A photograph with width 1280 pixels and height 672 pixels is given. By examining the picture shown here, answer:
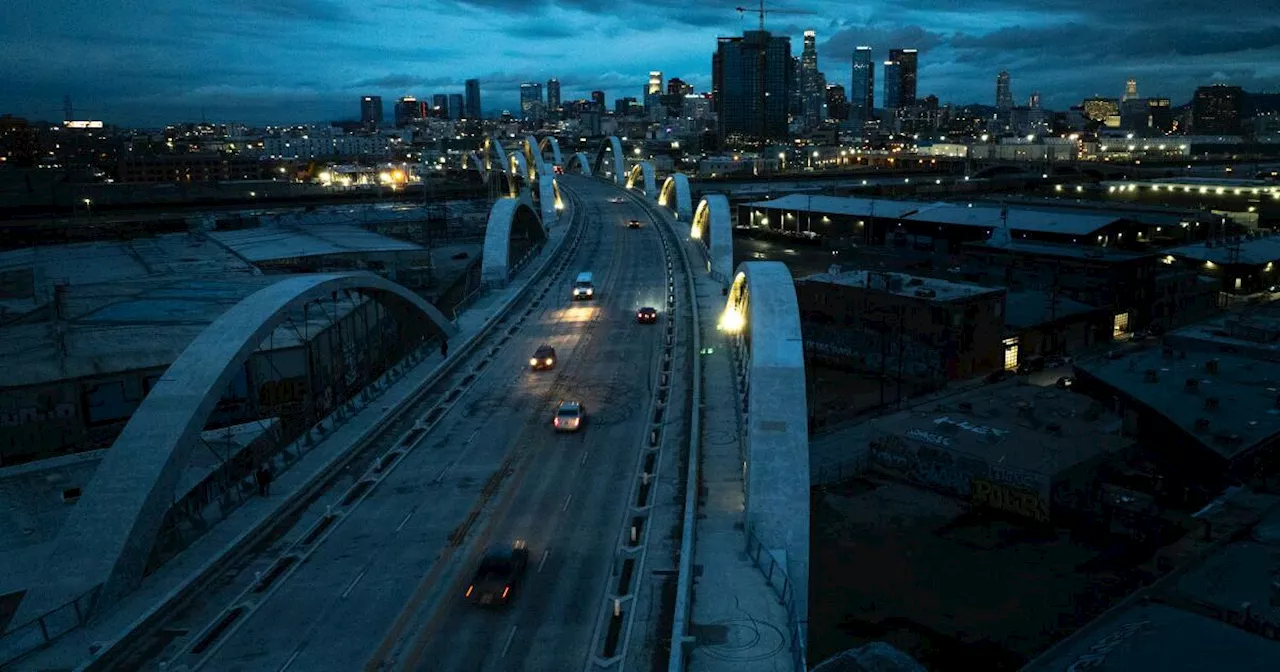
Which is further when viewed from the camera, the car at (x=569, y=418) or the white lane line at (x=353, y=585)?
the car at (x=569, y=418)

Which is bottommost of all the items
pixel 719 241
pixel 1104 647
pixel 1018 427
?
pixel 1104 647

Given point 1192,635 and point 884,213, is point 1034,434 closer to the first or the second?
point 1192,635

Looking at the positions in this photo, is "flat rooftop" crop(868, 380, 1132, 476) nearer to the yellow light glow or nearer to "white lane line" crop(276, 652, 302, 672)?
the yellow light glow

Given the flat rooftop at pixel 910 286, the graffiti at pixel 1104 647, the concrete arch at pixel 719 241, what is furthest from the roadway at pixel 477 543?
the flat rooftop at pixel 910 286

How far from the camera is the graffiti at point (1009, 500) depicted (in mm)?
31359

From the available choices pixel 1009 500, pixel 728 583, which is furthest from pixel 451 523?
pixel 1009 500

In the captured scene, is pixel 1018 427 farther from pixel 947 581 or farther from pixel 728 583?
pixel 728 583

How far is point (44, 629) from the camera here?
54.4ft

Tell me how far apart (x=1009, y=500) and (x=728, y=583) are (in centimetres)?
1722

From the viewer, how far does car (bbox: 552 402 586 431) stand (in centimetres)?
2850

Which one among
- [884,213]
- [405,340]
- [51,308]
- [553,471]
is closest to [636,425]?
[553,471]

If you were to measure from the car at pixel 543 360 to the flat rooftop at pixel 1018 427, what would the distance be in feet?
42.5

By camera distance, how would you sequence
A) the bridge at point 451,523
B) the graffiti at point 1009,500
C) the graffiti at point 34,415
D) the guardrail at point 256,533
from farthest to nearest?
the graffiti at point 1009,500, the graffiti at point 34,415, the bridge at point 451,523, the guardrail at point 256,533

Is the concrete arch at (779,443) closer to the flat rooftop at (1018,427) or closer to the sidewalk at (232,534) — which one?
the sidewalk at (232,534)
